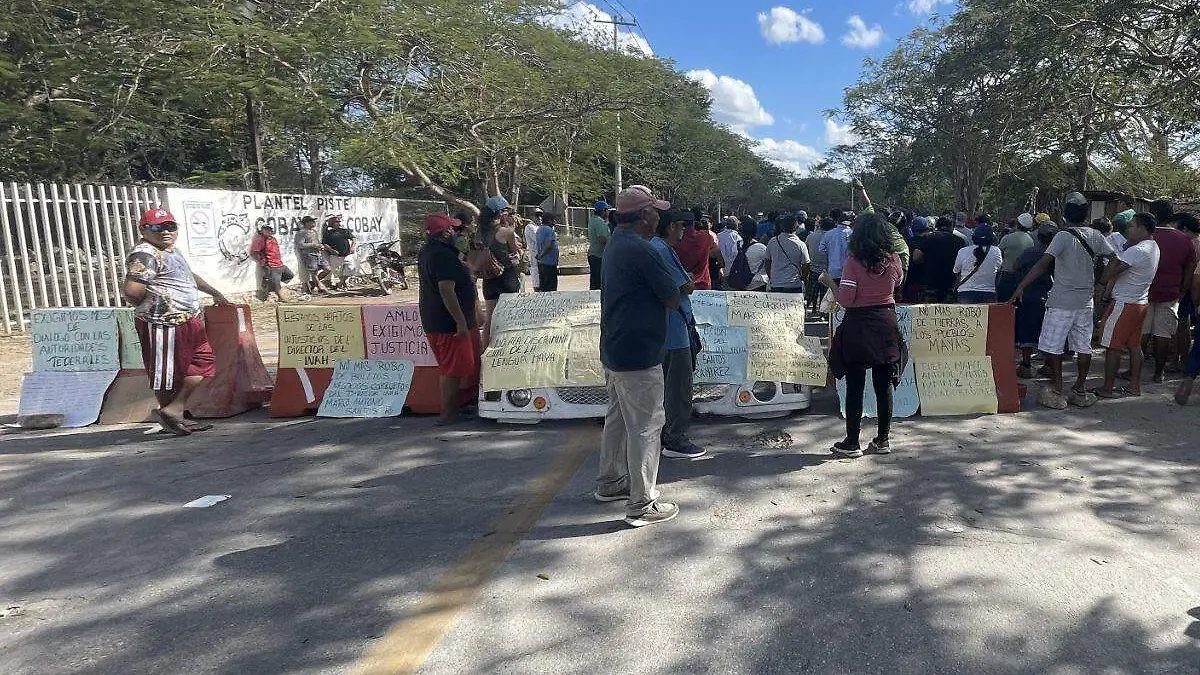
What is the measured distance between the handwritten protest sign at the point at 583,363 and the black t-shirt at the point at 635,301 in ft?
6.28

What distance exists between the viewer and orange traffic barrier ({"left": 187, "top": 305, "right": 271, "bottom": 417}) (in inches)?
251

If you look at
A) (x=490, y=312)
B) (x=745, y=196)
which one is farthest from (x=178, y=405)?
(x=745, y=196)

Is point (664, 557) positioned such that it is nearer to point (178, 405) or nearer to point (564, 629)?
point (564, 629)

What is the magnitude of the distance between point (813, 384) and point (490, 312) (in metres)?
2.93

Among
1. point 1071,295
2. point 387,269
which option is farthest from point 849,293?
point 387,269

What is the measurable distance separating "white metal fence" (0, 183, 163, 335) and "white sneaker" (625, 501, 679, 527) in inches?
374

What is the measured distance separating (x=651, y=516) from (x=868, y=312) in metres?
2.01

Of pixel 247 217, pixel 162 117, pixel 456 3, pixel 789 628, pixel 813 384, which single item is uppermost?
pixel 456 3

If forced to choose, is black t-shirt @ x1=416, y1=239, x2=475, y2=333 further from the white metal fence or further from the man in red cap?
the white metal fence

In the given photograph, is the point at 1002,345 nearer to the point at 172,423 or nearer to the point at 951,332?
the point at 951,332

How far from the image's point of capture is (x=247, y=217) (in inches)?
555

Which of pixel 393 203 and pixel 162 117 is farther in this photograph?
pixel 393 203

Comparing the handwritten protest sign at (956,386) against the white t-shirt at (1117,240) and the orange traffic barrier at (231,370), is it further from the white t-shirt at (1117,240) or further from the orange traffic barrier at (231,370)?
the orange traffic barrier at (231,370)

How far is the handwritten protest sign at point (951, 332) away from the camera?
6137 mm
